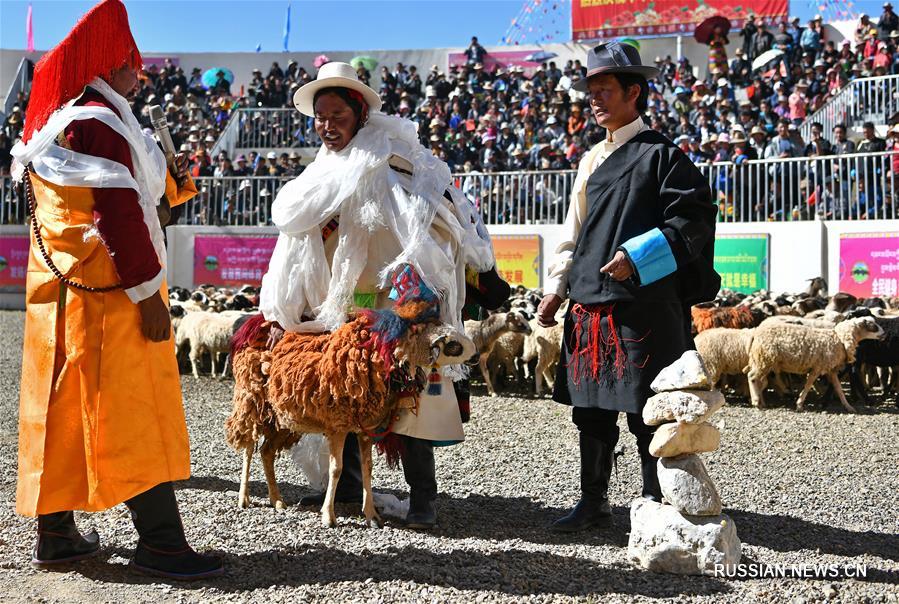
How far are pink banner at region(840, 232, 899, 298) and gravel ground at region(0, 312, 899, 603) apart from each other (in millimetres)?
8011

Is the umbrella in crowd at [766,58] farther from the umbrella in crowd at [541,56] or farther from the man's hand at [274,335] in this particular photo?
the man's hand at [274,335]

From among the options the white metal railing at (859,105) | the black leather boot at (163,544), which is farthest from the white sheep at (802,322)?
the white metal railing at (859,105)

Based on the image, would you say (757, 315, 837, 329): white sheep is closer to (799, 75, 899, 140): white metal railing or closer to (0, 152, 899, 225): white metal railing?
(0, 152, 899, 225): white metal railing

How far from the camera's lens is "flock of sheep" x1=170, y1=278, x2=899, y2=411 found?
Result: 859cm

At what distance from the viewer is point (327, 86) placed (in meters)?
4.08

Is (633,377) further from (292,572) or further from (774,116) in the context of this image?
(774,116)

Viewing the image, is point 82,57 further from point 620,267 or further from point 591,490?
point 591,490

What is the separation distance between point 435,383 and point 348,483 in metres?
0.80

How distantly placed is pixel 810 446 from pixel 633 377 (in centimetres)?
343

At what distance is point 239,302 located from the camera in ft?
41.3

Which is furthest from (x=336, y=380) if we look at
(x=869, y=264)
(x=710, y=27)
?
(x=710, y=27)

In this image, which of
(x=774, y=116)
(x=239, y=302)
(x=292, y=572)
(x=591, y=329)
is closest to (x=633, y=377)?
(x=591, y=329)

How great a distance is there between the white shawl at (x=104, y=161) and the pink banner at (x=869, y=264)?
12610mm

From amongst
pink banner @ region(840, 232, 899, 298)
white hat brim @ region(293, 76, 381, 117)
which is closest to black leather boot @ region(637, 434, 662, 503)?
white hat brim @ region(293, 76, 381, 117)
